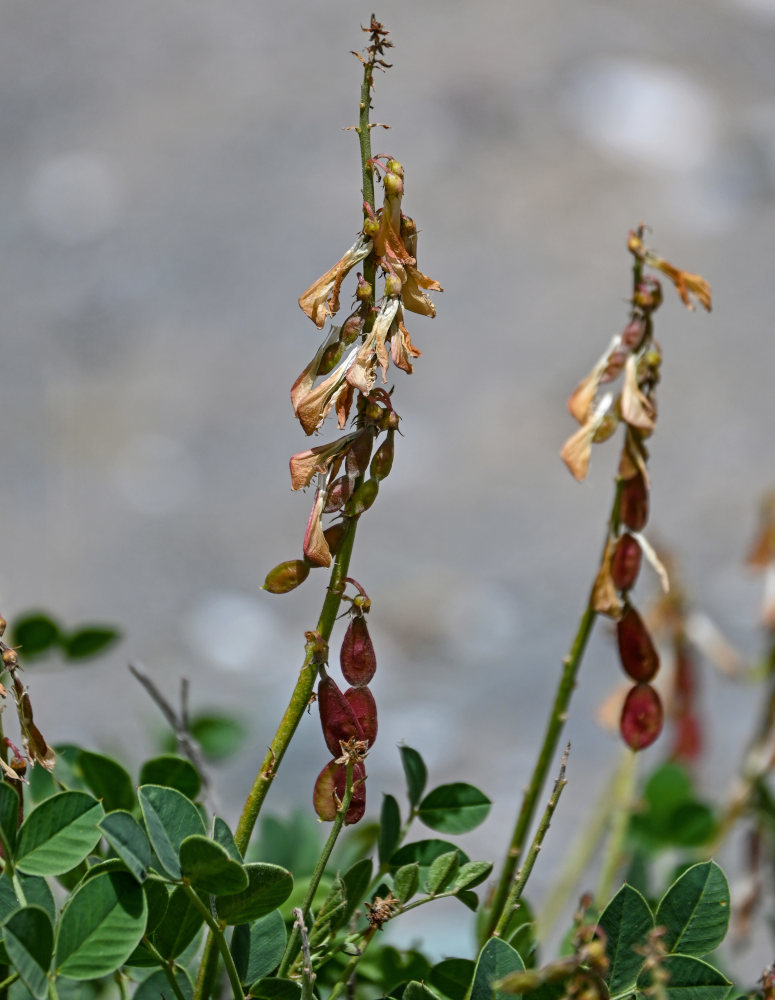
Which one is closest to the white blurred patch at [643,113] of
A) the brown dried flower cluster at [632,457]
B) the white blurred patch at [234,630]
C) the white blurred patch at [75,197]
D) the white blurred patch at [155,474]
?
the white blurred patch at [75,197]

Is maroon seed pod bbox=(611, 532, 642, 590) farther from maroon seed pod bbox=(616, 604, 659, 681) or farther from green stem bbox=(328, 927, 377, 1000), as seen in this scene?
green stem bbox=(328, 927, 377, 1000)

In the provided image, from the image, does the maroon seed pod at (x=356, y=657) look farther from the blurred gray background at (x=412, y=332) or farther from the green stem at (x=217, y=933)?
the blurred gray background at (x=412, y=332)

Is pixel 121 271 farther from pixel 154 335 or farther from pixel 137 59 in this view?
pixel 137 59

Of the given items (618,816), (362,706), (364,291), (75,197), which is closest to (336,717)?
(362,706)

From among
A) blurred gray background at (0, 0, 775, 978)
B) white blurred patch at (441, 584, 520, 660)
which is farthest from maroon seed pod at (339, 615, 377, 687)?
white blurred patch at (441, 584, 520, 660)

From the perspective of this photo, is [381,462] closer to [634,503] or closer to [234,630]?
[634,503]
